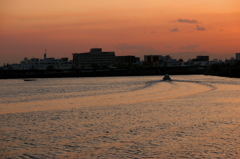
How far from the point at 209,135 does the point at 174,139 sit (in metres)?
3.06

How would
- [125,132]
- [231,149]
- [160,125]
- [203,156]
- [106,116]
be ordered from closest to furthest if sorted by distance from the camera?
[203,156], [231,149], [125,132], [160,125], [106,116]

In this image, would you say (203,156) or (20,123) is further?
(20,123)

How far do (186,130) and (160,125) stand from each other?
11.4 feet

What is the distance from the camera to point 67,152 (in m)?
23.1

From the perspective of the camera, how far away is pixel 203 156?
21.8 m

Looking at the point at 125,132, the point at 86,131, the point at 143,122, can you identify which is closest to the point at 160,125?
the point at 143,122

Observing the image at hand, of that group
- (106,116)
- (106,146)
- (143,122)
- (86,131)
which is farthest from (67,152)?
(106,116)

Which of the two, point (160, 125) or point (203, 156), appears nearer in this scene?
point (203, 156)

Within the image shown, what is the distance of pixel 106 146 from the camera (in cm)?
2469

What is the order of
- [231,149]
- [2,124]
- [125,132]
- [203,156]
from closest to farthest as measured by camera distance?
[203,156] < [231,149] < [125,132] < [2,124]

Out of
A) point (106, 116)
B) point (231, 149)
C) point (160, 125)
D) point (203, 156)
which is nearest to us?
point (203, 156)

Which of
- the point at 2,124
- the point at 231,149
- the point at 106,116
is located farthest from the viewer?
the point at 106,116

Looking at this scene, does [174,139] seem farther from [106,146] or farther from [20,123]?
[20,123]

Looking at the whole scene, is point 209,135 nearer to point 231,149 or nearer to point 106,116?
point 231,149
